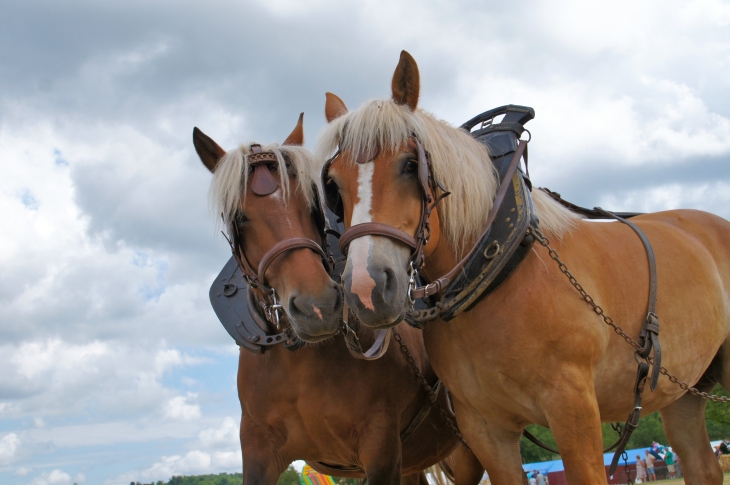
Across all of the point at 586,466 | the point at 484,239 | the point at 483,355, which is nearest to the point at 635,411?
the point at 586,466

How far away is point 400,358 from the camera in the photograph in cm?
464

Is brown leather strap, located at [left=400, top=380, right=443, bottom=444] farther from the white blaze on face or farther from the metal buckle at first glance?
the white blaze on face

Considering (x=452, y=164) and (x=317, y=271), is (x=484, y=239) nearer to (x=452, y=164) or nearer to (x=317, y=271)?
(x=452, y=164)

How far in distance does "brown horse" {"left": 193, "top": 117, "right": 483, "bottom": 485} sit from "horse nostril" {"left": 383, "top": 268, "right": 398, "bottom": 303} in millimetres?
672

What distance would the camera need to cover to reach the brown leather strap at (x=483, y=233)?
129 inches

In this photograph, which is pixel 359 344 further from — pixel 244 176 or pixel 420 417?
pixel 244 176

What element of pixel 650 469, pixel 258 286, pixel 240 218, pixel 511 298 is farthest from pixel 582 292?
pixel 650 469

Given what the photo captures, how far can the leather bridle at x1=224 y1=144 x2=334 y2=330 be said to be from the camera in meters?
3.64

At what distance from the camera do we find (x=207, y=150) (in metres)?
4.48

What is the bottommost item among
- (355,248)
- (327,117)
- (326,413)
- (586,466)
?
(586,466)

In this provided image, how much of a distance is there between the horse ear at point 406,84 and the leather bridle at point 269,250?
836 mm

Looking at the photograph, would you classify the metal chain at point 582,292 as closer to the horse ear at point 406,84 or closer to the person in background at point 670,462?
the horse ear at point 406,84

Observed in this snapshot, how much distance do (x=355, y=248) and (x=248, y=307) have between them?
1.73 m

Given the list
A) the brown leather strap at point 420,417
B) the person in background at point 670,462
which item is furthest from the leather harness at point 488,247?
the person in background at point 670,462
